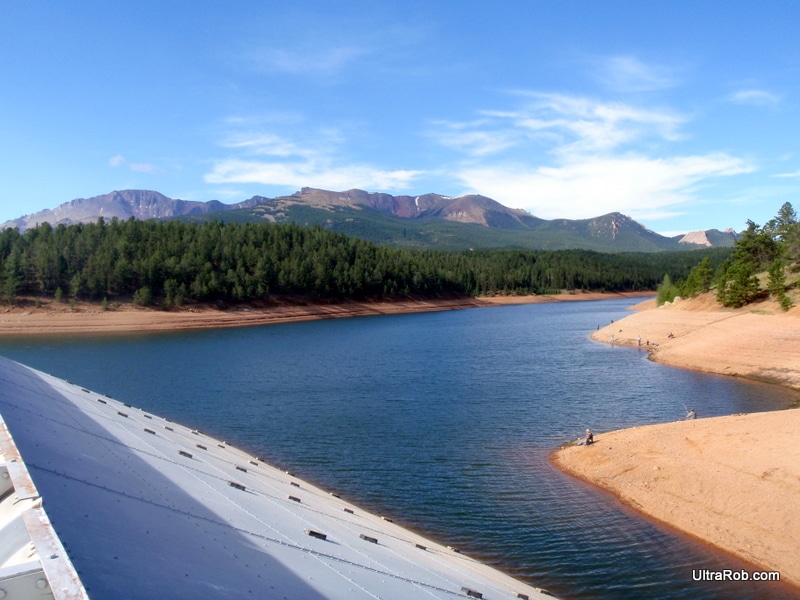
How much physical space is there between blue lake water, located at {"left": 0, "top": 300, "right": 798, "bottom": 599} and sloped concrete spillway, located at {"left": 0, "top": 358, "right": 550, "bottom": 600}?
2.77 meters

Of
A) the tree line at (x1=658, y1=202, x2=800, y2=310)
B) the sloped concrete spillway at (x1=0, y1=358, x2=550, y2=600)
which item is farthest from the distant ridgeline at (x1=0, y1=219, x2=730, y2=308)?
the sloped concrete spillway at (x1=0, y1=358, x2=550, y2=600)

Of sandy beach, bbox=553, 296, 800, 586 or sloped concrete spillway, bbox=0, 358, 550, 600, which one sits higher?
sloped concrete spillway, bbox=0, 358, 550, 600

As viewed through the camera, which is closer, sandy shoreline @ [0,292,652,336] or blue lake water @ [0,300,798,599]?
blue lake water @ [0,300,798,599]

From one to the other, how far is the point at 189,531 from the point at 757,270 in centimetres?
7899

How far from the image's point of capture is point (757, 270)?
71.4 metres

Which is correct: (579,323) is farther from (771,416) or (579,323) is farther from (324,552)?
(324,552)

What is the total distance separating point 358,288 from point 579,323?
1766 inches

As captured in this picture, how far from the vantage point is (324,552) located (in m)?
8.38

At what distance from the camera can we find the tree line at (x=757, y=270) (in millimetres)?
A: 53906

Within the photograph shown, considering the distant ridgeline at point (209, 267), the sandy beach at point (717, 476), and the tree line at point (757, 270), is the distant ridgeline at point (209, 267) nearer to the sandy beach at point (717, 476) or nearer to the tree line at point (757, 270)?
the tree line at point (757, 270)

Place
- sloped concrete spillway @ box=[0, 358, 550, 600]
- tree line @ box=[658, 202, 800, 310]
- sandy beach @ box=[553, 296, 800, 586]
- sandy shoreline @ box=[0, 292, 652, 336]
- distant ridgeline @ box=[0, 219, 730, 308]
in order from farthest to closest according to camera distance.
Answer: distant ridgeline @ box=[0, 219, 730, 308], sandy shoreline @ box=[0, 292, 652, 336], tree line @ box=[658, 202, 800, 310], sandy beach @ box=[553, 296, 800, 586], sloped concrete spillway @ box=[0, 358, 550, 600]

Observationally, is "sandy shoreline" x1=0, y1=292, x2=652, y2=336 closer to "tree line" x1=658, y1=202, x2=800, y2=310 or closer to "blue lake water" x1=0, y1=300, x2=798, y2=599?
"blue lake water" x1=0, y1=300, x2=798, y2=599

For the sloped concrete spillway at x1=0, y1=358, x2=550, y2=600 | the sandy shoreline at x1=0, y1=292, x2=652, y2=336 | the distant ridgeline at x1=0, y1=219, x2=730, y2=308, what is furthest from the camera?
the distant ridgeline at x1=0, y1=219, x2=730, y2=308

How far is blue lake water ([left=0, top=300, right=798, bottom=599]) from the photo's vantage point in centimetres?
1461
